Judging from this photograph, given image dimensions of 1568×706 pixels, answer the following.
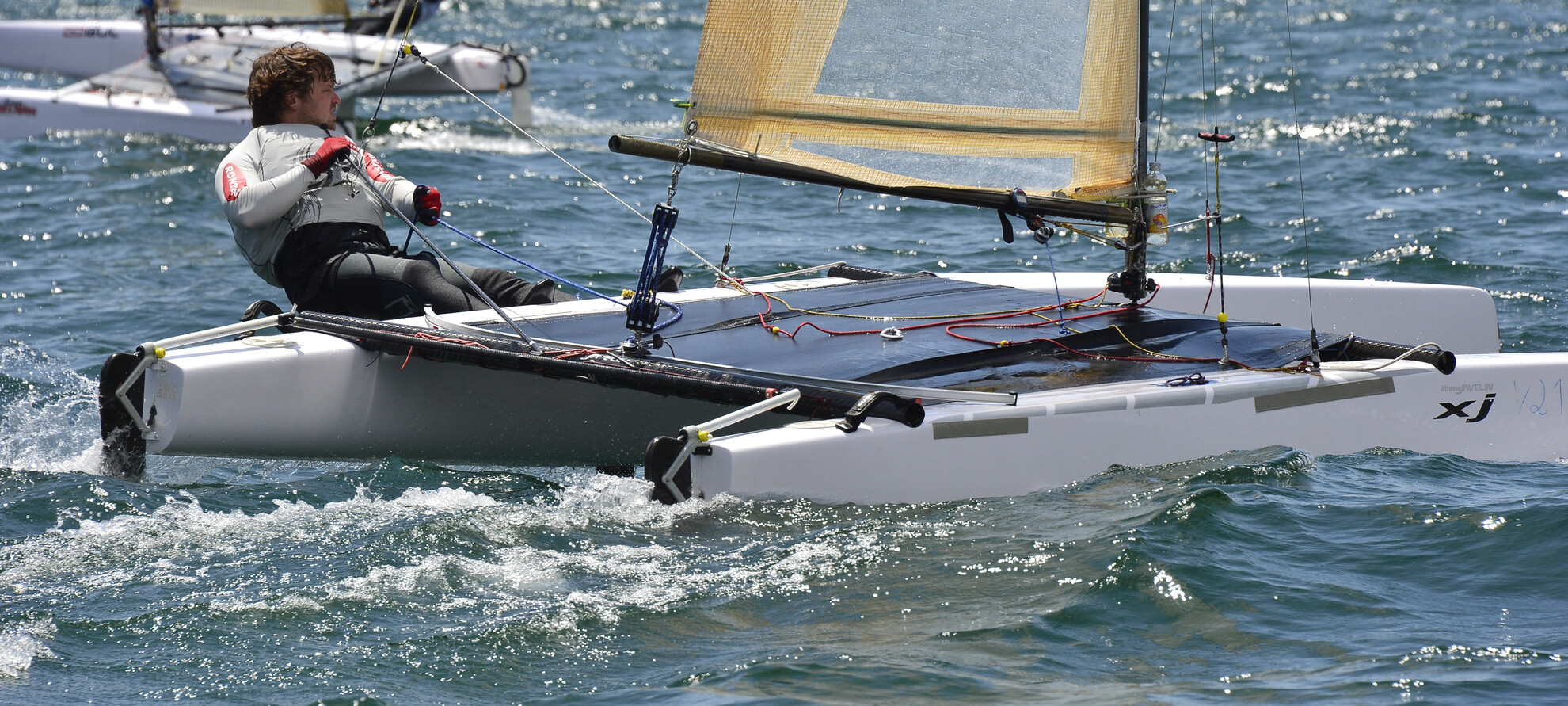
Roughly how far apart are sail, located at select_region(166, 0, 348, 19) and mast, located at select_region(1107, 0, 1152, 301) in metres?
10.5

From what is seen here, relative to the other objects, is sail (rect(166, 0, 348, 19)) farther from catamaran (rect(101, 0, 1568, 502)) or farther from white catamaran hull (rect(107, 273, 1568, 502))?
white catamaran hull (rect(107, 273, 1568, 502))

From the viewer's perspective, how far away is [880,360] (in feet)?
13.5

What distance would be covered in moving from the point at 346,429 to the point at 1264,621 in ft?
8.05

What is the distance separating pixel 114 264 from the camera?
782cm

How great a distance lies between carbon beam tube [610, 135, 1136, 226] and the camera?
13.2 ft

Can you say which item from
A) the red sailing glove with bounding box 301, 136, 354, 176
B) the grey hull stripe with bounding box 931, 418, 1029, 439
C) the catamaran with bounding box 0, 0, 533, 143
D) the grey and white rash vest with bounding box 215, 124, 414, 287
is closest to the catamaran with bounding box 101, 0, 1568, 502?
the grey hull stripe with bounding box 931, 418, 1029, 439

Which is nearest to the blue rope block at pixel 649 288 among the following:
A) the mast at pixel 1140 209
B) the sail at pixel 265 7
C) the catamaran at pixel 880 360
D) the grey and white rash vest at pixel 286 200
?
the catamaran at pixel 880 360

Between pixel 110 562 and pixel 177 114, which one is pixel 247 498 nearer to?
pixel 110 562

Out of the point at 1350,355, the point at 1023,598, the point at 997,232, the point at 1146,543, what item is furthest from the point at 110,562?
the point at 997,232

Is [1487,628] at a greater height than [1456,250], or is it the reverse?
[1456,250]

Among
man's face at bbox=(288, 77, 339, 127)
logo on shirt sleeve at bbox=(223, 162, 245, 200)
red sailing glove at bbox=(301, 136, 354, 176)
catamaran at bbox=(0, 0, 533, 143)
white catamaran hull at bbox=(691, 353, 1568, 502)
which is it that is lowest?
white catamaran hull at bbox=(691, 353, 1568, 502)

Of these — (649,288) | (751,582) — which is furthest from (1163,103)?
(751,582)

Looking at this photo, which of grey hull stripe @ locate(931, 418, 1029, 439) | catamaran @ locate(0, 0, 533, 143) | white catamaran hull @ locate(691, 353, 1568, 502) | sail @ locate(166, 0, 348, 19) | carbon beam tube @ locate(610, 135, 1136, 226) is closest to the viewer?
white catamaran hull @ locate(691, 353, 1568, 502)

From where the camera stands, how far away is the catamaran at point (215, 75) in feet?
40.1
